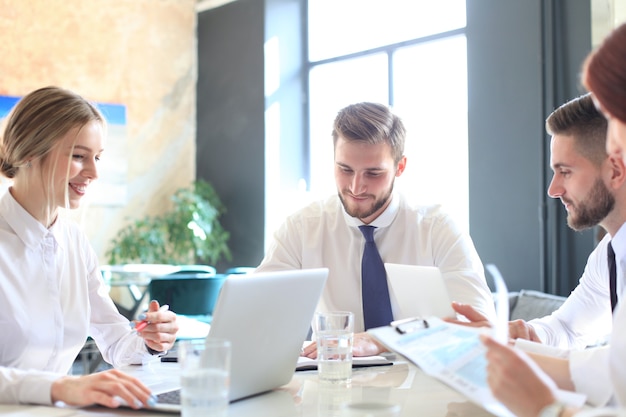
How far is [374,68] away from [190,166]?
2172mm

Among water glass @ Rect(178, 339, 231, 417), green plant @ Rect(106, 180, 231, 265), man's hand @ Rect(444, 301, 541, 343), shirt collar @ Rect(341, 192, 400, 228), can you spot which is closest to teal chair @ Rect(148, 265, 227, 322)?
shirt collar @ Rect(341, 192, 400, 228)

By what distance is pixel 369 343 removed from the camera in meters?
2.08

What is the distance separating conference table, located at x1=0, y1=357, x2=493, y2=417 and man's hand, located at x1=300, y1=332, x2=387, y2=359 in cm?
19

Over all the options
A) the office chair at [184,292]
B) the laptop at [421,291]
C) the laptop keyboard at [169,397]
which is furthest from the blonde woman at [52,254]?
the office chair at [184,292]

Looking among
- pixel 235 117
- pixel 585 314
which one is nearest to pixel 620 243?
pixel 585 314

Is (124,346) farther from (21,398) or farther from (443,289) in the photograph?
(443,289)

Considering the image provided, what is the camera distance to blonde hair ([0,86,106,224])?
197cm

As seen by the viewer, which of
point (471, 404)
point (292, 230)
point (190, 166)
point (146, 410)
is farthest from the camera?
point (190, 166)

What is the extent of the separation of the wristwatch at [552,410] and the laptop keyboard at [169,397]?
67cm

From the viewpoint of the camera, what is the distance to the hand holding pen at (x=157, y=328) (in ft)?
6.28

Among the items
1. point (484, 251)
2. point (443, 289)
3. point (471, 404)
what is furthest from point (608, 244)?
point (484, 251)

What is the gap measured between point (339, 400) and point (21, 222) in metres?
0.97

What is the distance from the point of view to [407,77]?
18.9 feet

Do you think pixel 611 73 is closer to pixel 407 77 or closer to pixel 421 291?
pixel 421 291
